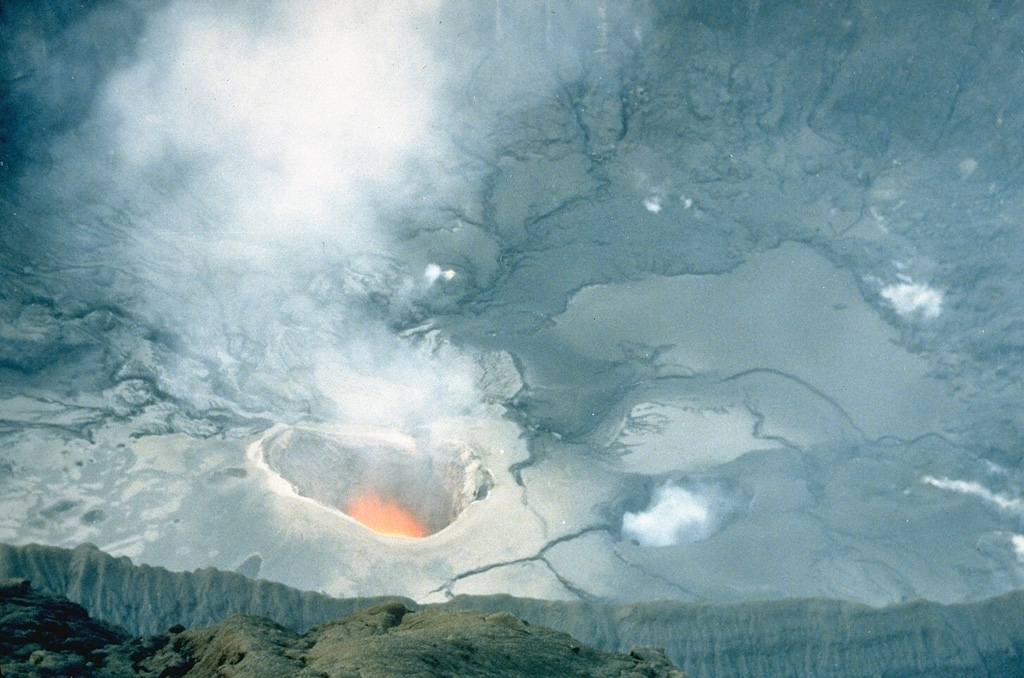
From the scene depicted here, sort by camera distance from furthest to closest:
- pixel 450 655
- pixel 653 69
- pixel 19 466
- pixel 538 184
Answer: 1. pixel 653 69
2. pixel 538 184
3. pixel 19 466
4. pixel 450 655

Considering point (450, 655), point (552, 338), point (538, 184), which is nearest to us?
point (450, 655)

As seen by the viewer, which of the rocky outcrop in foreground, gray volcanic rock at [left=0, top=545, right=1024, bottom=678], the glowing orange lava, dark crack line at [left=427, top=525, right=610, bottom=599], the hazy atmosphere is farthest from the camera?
the glowing orange lava

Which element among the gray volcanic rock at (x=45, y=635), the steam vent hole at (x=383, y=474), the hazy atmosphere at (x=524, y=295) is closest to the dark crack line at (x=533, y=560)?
the hazy atmosphere at (x=524, y=295)

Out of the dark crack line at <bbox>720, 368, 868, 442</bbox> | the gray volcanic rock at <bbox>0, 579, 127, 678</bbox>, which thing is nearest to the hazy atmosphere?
the dark crack line at <bbox>720, 368, 868, 442</bbox>

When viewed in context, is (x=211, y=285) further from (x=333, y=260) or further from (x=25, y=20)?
(x=25, y=20)

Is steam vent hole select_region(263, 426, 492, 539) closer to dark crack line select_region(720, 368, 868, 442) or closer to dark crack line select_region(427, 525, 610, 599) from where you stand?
dark crack line select_region(427, 525, 610, 599)

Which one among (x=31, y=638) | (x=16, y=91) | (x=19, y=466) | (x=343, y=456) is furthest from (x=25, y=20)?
(x=31, y=638)

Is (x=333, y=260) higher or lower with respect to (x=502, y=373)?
higher

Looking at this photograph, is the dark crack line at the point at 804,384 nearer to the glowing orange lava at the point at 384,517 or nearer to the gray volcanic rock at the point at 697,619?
the gray volcanic rock at the point at 697,619
